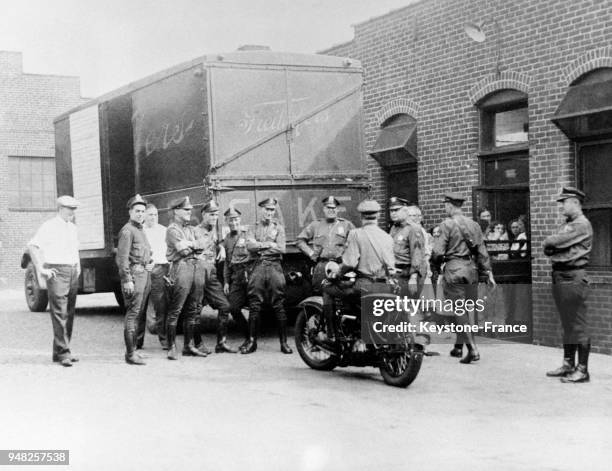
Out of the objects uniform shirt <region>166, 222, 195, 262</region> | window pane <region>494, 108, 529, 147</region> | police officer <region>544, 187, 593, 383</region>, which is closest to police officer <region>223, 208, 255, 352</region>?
uniform shirt <region>166, 222, 195, 262</region>

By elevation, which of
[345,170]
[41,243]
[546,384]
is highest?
[345,170]

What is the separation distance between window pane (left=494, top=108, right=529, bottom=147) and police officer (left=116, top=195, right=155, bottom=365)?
5.10 metres

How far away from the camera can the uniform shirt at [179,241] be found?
976 centimetres

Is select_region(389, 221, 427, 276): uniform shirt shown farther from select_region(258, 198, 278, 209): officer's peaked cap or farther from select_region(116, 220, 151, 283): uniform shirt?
select_region(116, 220, 151, 283): uniform shirt

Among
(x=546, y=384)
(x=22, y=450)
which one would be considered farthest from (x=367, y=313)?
(x=22, y=450)

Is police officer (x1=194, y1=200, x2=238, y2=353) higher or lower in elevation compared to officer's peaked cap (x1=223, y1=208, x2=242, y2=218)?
lower

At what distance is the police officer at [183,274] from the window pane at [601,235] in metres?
4.81

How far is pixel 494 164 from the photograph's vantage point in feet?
38.8

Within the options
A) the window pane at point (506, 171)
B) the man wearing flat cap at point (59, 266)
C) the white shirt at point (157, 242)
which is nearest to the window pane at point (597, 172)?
the window pane at point (506, 171)

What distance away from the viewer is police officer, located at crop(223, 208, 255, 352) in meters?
10.3

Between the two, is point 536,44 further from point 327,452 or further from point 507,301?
point 327,452

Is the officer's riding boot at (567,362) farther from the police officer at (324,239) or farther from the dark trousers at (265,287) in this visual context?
the dark trousers at (265,287)

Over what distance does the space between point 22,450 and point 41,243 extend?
4239mm

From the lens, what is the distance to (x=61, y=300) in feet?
30.9
